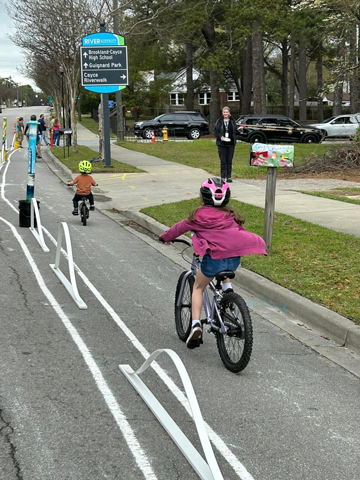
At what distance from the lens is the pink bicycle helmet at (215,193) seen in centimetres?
564

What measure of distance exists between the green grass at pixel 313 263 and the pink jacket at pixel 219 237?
163 centimetres

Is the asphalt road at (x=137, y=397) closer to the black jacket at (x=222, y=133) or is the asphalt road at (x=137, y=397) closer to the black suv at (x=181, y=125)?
the black jacket at (x=222, y=133)

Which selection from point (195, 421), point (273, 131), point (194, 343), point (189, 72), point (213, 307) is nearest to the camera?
point (195, 421)

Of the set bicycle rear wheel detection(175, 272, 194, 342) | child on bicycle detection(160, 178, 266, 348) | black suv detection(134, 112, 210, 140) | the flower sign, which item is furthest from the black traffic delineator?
black suv detection(134, 112, 210, 140)

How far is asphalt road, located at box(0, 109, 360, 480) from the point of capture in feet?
13.2

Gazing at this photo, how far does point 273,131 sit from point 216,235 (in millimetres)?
30560

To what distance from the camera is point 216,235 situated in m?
5.68

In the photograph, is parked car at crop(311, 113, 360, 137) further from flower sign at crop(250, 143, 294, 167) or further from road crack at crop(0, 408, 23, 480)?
road crack at crop(0, 408, 23, 480)

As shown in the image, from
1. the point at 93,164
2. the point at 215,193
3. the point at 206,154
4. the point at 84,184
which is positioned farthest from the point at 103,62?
the point at 215,193

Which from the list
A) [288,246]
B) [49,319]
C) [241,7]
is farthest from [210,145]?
[49,319]

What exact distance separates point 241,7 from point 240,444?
3517 cm

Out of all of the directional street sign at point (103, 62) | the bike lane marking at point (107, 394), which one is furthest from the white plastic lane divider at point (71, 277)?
the directional street sign at point (103, 62)

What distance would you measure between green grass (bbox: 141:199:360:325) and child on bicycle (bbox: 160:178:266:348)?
164 centimetres

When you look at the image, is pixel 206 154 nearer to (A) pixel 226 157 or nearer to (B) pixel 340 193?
(A) pixel 226 157
